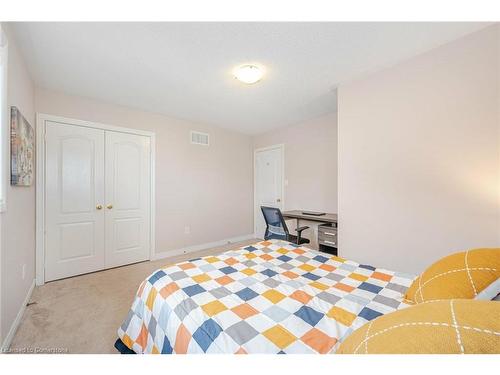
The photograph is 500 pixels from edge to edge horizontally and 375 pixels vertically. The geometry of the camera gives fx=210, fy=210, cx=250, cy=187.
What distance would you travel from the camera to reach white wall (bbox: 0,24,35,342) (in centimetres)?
147

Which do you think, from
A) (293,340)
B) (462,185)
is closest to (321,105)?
(462,185)

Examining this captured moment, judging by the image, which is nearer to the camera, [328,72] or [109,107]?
[328,72]

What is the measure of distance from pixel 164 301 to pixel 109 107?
2.90m

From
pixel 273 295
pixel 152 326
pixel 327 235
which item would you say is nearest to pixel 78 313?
pixel 152 326

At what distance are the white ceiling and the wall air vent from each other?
97cm

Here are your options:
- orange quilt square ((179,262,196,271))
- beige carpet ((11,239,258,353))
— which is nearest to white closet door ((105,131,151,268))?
beige carpet ((11,239,258,353))

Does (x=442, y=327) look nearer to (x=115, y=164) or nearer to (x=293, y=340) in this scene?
(x=293, y=340)

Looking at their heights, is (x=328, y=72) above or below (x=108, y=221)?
above

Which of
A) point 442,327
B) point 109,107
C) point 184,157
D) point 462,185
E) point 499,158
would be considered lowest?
point 442,327

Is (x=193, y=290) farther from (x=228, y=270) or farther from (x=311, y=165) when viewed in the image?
(x=311, y=165)

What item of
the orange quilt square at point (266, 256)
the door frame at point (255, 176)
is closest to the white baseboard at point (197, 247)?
the door frame at point (255, 176)

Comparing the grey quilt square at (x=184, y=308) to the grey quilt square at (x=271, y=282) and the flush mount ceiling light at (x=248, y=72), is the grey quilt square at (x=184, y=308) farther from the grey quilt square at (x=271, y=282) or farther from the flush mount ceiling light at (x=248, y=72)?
the flush mount ceiling light at (x=248, y=72)

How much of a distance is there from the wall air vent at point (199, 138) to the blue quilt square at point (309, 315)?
333 cm

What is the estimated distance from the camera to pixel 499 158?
1.53m
